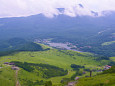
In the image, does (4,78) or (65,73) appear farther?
(65,73)

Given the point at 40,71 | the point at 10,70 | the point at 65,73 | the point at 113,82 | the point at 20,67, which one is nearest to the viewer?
the point at 113,82

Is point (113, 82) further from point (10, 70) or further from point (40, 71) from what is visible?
point (40, 71)

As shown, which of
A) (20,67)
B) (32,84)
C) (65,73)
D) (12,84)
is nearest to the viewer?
(12,84)

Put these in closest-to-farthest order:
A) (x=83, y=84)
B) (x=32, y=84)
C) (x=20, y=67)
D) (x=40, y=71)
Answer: (x=83, y=84), (x=32, y=84), (x=20, y=67), (x=40, y=71)

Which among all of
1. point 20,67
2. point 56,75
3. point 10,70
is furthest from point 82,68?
point 10,70

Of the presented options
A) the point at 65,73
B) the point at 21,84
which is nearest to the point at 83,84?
the point at 21,84

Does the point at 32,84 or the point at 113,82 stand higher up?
the point at 113,82

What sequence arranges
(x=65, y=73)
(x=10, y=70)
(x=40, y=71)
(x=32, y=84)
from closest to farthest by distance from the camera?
1. (x=32, y=84)
2. (x=10, y=70)
3. (x=40, y=71)
4. (x=65, y=73)

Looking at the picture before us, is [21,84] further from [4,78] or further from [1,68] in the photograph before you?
[1,68]

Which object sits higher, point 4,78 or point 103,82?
point 103,82
